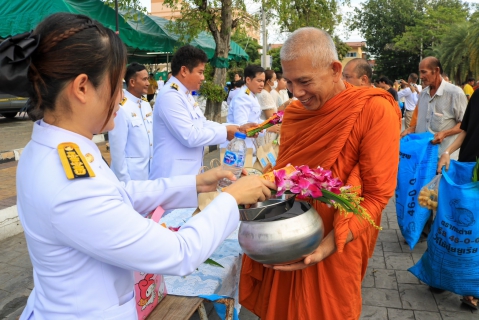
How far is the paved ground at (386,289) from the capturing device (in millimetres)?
3357

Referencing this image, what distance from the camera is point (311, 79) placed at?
6.61ft

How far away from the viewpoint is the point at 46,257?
1.20m

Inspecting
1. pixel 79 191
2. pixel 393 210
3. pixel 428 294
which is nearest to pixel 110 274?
pixel 79 191

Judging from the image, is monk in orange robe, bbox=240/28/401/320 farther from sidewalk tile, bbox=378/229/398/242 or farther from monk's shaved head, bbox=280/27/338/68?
sidewalk tile, bbox=378/229/398/242

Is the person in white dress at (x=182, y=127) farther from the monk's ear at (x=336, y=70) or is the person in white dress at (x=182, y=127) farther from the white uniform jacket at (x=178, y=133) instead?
the monk's ear at (x=336, y=70)

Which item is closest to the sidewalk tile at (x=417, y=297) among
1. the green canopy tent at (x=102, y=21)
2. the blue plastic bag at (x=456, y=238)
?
the blue plastic bag at (x=456, y=238)

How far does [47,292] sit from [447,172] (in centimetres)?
327

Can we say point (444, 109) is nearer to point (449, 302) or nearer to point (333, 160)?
point (449, 302)

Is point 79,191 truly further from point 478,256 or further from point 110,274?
point 478,256

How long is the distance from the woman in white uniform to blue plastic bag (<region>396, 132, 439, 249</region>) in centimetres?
354

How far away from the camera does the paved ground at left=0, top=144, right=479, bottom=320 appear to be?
336 cm

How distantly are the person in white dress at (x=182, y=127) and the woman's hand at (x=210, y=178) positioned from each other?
185 cm

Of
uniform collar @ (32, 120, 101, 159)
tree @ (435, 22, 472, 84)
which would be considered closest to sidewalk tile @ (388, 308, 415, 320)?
uniform collar @ (32, 120, 101, 159)

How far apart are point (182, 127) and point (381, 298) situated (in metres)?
2.23
